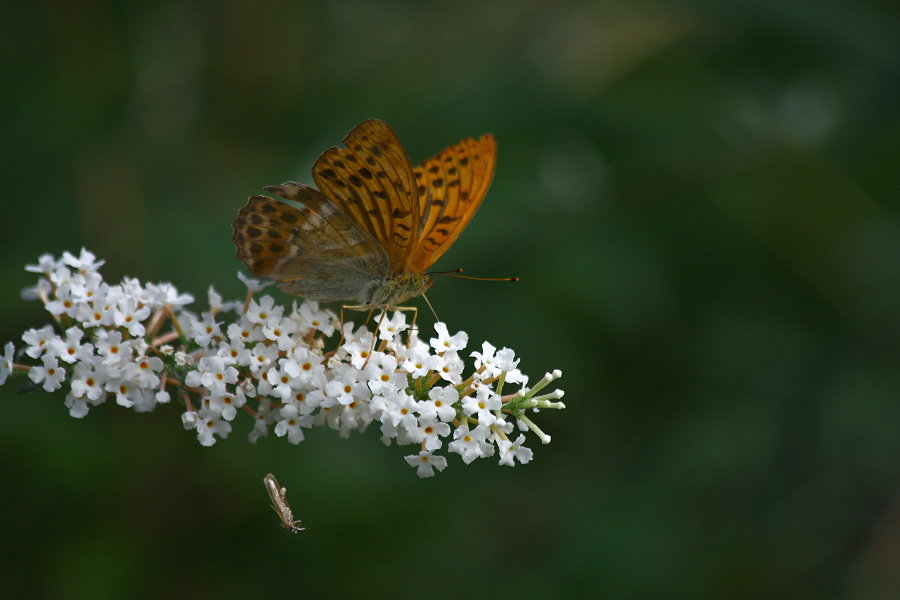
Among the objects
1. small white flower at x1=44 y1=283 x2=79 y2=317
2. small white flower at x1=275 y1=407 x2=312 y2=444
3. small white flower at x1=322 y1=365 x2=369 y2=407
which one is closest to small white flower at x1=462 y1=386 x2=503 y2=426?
small white flower at x1=322 y1=365 x2=369 y2=407

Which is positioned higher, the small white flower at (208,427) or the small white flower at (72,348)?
the small white flower at (72,348)

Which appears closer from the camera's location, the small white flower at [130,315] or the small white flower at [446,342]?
the small white flower at [130,315]

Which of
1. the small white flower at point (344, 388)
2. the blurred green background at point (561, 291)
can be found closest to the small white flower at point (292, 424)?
the small white flower at point (344, 388)

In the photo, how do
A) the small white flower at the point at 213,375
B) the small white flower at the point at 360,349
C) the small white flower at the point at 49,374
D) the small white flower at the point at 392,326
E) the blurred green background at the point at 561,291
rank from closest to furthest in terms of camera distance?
the small white flower at the point at 49,374 → the small white flower at the point at 213,375 → the small white flower at the point at 360,349 → the small white flower at the point at 392,326 → the blurred green background at the point at 561,291

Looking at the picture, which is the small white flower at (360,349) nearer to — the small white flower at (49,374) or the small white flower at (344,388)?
the small white flower at (344,388)

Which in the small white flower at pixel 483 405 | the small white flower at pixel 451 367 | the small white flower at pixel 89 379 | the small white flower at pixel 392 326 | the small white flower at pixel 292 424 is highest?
the small white flower at pixel 89 379

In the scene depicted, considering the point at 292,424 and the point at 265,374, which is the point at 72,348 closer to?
the point at 265,374

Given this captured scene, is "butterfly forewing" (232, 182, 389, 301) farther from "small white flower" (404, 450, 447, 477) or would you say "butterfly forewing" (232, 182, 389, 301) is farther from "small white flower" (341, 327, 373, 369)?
"small white flower" (404, 450, 447, 477)
